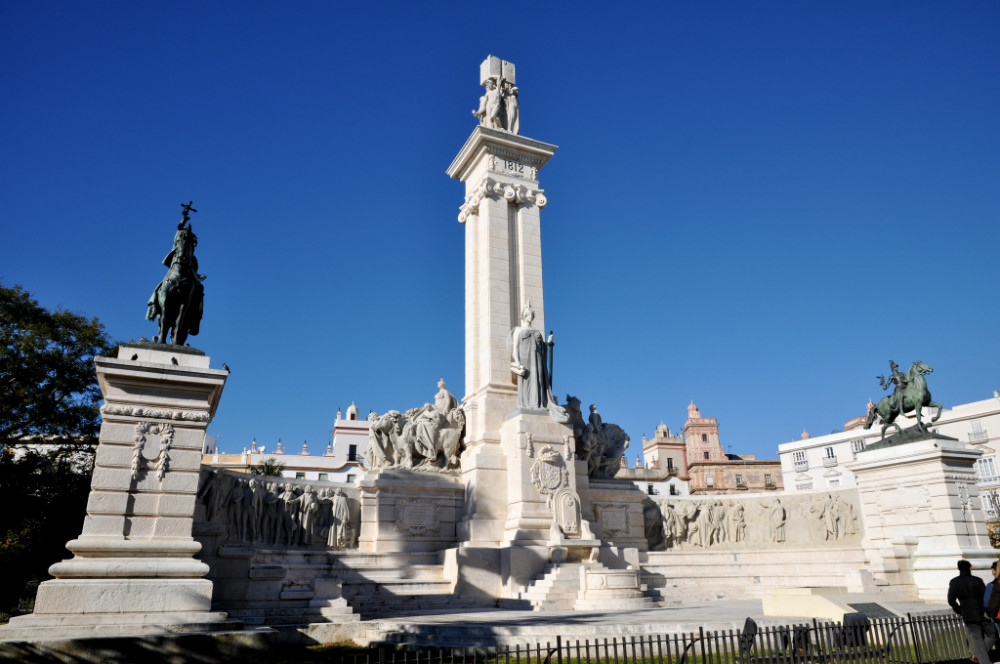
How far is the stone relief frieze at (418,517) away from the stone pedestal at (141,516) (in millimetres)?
9050

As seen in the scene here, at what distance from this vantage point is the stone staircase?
1495cm

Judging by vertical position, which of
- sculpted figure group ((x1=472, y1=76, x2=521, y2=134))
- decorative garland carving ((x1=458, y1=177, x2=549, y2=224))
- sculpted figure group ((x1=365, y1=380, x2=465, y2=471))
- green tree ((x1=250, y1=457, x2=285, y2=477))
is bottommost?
sculpted figure group ((x1=365, y1=380, x2=465, y2=471))

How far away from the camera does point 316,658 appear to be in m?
9.63

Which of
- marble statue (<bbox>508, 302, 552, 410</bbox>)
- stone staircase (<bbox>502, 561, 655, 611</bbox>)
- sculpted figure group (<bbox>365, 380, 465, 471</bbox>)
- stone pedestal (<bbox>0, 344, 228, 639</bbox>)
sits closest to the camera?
stone pedestal (<bbox>0, 344, 228, 639</bbox>)

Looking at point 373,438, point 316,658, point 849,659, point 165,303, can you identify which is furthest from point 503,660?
point 373,438

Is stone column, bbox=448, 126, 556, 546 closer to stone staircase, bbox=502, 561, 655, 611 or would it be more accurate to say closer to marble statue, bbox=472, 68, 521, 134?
marble statue, bbox=472, 68, 521, 134

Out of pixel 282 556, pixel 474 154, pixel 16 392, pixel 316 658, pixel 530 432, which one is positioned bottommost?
pixel 316 658

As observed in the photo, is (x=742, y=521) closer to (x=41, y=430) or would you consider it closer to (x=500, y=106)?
(x=500, y=106)

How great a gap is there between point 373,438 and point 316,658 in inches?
437

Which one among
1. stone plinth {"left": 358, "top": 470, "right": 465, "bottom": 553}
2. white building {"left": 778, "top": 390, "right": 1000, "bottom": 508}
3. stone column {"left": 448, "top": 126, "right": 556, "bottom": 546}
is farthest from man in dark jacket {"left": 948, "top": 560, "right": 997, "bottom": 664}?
white building {"left": 778, "top": 390, "right": 1000, "bottom": 508}

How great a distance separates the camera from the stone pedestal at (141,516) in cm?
894

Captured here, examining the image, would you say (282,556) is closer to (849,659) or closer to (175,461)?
(175,461)

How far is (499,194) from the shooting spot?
76.2 ft

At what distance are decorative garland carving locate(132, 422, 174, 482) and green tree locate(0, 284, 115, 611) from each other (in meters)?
10.4
